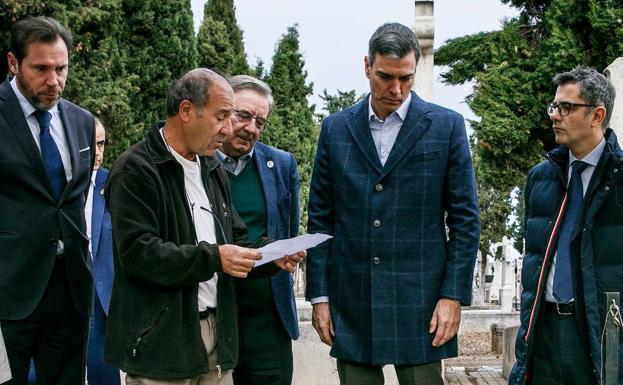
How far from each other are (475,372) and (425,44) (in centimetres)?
503

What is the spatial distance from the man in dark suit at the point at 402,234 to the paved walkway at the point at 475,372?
6.93 meters

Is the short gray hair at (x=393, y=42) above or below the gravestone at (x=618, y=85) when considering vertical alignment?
below

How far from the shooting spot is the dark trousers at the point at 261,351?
4.47 metres

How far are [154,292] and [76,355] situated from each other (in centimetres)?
95

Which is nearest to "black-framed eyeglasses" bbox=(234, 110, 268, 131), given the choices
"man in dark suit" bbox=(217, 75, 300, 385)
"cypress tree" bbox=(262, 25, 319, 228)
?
"man in dark suit" bbox=(217, 75, 300, 385)

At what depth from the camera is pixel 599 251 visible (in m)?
4.27

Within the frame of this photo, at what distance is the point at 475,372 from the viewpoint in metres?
12.0

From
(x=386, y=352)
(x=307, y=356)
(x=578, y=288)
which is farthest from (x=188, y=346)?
(x=307, y=356)

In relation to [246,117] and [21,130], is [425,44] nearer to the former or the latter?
[246,117]

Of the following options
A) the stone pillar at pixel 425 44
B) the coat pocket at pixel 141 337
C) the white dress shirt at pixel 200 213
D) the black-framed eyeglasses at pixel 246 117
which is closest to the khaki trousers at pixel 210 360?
the white dress shirt at pixel 200 213

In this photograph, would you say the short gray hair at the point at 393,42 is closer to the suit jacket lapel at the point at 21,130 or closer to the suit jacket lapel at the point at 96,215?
the suit jacket lapel at the point at 21,130

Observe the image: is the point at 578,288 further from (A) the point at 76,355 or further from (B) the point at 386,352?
(A) the point at 76,355

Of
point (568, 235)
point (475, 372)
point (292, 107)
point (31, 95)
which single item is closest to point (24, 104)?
point (31, 95)

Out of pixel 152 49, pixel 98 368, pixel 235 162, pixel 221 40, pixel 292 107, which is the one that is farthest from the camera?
pixel 292 107
